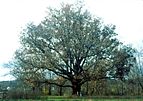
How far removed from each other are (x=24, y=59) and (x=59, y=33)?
4476 mm

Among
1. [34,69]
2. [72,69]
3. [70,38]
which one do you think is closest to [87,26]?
[70,38]

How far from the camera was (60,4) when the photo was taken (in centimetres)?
3756

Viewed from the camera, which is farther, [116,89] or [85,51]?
[116,89]

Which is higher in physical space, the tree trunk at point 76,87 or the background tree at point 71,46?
the background tree at point 71,46

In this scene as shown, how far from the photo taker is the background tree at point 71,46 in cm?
3578

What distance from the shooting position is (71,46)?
117 ft

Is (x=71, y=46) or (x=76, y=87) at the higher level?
(x=71, y=46)

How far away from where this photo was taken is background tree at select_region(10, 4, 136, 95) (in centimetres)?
3578

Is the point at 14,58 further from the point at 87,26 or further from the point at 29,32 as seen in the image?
the point at 87,26

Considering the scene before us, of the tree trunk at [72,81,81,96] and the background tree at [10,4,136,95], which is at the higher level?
the background tree at [10,4,136,95]

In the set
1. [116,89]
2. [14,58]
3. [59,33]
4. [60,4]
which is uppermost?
[60,4]

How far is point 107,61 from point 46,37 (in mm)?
6686

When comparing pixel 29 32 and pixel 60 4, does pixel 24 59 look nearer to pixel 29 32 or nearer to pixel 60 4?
pixel 29 32

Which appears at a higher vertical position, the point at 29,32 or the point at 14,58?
the point at 29,32
